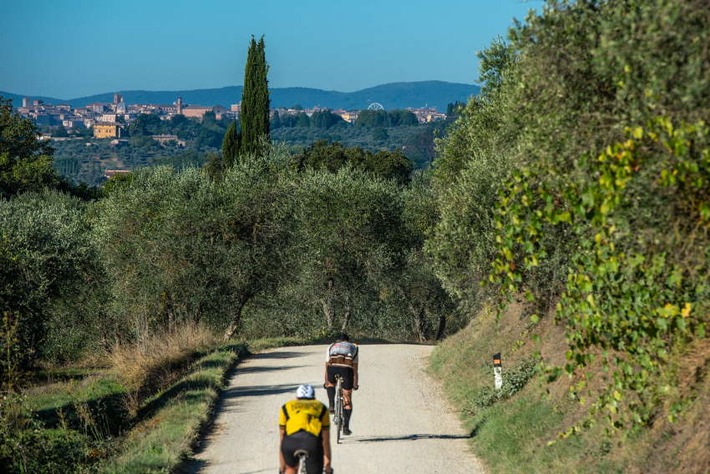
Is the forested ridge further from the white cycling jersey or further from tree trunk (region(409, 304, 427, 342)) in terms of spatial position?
the white cycling jersey

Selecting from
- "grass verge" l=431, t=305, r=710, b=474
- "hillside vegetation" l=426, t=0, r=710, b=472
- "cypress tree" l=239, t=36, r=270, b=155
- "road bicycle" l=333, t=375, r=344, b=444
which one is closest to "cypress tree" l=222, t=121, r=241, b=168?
"cypress tree" l=239, t=36, r=270, b=155

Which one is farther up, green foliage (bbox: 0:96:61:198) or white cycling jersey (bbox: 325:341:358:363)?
white cycling jersey (bbox: 325:341:358:363)

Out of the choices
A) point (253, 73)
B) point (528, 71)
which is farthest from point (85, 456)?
point (253, 73)

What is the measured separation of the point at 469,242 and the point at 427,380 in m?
3.49

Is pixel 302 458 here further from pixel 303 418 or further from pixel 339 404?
pixel 339 404

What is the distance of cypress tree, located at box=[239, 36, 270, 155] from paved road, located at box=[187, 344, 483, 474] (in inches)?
1427

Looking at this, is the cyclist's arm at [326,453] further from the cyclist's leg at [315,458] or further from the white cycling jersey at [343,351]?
the white cycling jersey at [343,351]

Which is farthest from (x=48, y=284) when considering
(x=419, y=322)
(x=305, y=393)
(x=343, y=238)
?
(x=419, y=322)

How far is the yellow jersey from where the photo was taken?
10367 mm

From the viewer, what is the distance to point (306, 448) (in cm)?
1031

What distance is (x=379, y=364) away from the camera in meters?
28.7

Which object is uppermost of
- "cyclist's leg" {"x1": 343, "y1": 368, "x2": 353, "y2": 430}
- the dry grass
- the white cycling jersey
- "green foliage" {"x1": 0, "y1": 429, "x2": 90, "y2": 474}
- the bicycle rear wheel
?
the bicycle rear wheel

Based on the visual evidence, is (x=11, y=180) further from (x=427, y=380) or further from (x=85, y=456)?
(x=85, y=456)

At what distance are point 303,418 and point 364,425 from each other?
27.0 feet
